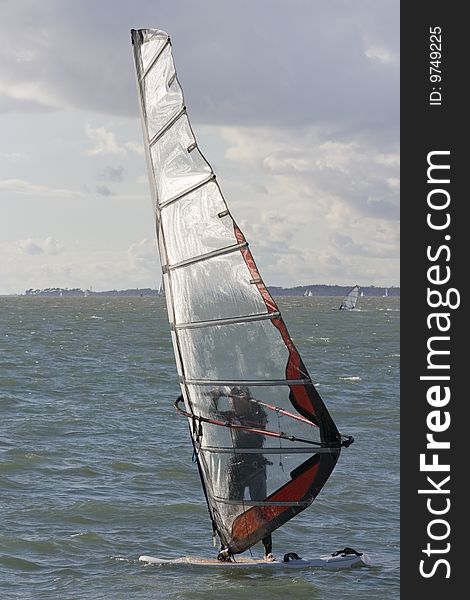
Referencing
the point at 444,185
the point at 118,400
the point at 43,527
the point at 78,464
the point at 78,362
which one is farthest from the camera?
the point at 78,362

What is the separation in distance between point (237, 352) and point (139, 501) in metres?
8.15

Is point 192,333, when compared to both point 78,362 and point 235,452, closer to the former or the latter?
point 235,452

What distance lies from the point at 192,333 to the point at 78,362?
40642 millimetres

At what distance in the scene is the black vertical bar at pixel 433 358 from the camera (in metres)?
13.2

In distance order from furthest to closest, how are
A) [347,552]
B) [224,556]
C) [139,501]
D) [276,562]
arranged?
[139,501] → [347,552] → [276,562] → [224,556]

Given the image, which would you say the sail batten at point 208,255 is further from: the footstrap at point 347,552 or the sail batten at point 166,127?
the footstrap at point 347,552

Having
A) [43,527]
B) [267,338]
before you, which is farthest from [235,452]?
[43,527]

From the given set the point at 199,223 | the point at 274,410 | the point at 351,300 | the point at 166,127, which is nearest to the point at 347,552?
the point at 274,410

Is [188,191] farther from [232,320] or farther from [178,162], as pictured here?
[232,320]

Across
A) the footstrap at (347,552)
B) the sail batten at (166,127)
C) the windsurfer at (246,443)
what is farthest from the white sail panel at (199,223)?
the footstrap at (347,552)

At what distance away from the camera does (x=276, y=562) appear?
15.7 metres

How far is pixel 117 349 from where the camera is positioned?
6475cm

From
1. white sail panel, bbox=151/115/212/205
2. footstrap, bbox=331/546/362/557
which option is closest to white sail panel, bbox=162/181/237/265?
white sail panel, bbox=151/115/212/205

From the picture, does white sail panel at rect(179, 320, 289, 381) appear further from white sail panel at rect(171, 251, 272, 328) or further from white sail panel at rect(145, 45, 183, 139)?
white sail panel at rect(145, 45, 183, 139)
